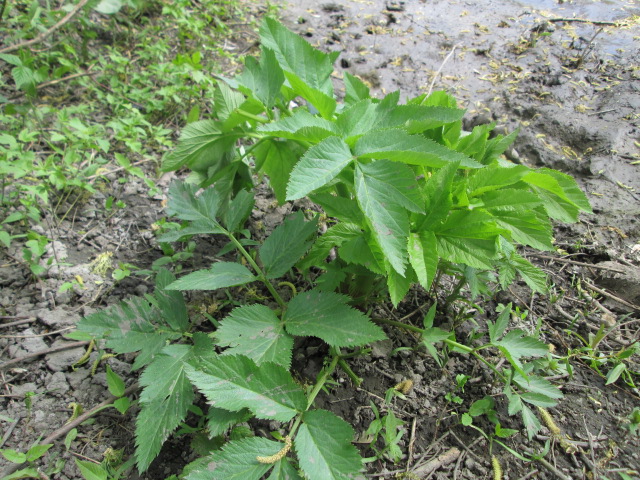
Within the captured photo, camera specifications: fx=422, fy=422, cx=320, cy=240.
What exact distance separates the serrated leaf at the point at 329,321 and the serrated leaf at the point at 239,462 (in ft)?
1.08

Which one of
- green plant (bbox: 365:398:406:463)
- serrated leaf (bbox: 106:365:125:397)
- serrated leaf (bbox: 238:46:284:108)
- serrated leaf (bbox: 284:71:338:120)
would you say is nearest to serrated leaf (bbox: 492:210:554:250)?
serrated leaf (bbox: 284:71:338:120)

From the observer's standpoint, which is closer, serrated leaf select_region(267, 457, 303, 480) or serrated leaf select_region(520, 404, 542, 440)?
serrated leaf select_region(267, 457, 303, 480)

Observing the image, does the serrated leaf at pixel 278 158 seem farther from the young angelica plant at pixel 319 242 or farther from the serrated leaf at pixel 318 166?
the serrated leaf at pixel 318 166

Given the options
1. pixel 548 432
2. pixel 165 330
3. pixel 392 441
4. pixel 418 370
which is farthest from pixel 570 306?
pixel 165 330

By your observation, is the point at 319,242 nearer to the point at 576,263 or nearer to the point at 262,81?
the point at 262,81

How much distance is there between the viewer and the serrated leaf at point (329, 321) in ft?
4.09

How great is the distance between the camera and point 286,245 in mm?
1510

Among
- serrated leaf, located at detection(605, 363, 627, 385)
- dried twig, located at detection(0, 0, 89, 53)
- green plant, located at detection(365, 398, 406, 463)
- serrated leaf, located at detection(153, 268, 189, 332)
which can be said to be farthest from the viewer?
dried twig, located at detection(0, 0, 89, 53)

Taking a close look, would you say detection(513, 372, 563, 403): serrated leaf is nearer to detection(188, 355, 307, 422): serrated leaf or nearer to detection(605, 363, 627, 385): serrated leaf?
detection(605, 363, 627, 385): serrated leaf

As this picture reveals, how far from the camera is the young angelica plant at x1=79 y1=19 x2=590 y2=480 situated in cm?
107

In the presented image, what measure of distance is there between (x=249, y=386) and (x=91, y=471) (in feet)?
1.87

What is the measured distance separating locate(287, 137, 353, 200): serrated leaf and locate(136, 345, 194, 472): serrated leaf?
0.60 m

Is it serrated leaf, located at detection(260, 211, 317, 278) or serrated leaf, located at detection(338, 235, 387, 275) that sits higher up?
serrated leaf, located at detection(338, 235, 387, 275)

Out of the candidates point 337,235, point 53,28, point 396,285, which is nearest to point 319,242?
point 337,235
